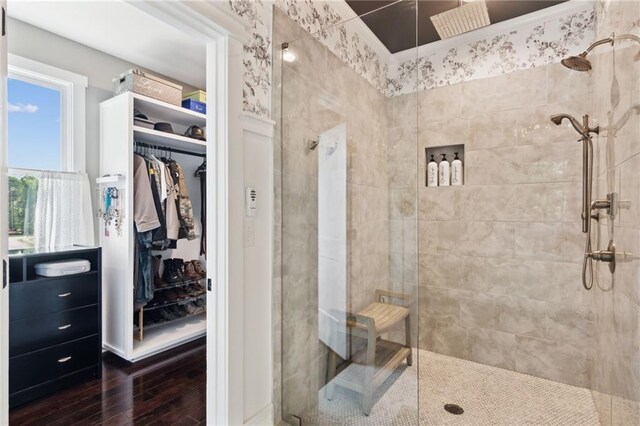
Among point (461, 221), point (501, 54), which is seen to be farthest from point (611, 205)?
point (501, 54)

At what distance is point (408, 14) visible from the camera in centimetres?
201

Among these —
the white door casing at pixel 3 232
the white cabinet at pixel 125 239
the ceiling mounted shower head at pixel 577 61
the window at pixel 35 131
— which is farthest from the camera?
the white cabinet at pixel 125 239

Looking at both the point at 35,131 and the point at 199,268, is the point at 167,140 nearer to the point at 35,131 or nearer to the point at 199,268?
the point at 35,131

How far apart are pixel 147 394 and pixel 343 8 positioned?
296 centimetres

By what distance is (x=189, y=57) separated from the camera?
9.63 feet

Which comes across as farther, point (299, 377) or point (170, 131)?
point (170, 131)

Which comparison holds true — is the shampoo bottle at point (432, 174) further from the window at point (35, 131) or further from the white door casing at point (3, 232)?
the window at point (35, 131)

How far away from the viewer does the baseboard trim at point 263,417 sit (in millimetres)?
1741

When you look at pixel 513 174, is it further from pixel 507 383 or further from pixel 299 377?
pixel 299 377

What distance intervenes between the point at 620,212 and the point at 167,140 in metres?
3.21

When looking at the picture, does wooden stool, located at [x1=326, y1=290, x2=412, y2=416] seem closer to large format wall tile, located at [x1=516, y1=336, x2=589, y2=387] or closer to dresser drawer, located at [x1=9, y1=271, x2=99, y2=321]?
large format wall tile, located at [x1=516, y1=336, x2=589, y2=387]

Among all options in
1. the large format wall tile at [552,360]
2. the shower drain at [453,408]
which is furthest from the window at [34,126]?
the large format wall tile at [552,360]

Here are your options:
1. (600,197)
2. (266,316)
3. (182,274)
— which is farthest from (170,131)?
(600,197)

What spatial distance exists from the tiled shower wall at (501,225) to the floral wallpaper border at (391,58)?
0.12m
